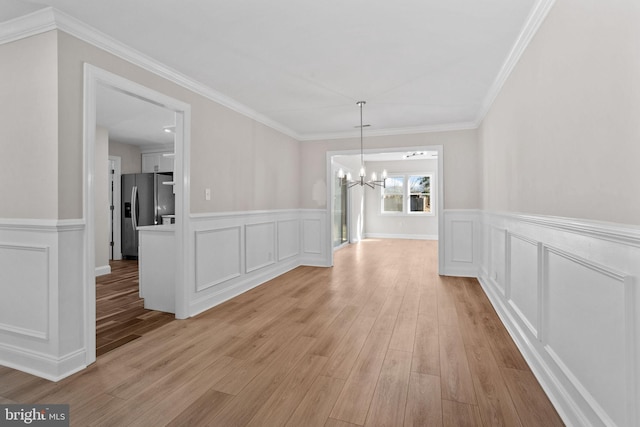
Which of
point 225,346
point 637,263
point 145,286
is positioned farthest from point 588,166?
point 145,286

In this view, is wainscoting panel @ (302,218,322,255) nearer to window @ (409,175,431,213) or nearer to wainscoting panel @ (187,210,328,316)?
wainscoting panel @ (187,210,328,316)

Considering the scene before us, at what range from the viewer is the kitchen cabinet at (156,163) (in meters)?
6.94

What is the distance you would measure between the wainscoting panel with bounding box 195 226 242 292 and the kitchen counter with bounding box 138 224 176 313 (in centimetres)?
28

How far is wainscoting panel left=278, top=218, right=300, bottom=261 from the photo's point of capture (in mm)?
5312

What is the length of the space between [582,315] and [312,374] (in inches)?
62.8

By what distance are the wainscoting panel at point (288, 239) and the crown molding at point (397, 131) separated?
1.58 m

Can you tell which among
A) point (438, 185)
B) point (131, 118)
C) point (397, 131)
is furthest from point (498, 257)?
point (131, 118)

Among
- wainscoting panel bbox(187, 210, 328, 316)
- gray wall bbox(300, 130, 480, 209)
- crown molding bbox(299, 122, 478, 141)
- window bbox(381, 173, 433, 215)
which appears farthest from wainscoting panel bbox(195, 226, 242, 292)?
window bbox(381, 173, 433, 215)

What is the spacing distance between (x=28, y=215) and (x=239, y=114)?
8.34 feet

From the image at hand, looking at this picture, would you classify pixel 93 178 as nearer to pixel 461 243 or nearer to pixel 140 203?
pixel 140 203

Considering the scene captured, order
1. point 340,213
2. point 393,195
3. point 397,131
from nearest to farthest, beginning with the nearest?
point 397,131 < point 340,213 < point 393,195

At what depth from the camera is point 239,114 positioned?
4188 mm

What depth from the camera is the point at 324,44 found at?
2.60 metres

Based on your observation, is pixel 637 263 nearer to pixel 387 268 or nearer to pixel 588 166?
pixel 588 166
